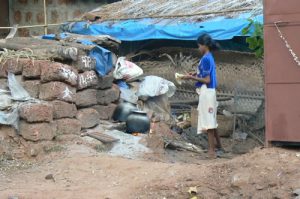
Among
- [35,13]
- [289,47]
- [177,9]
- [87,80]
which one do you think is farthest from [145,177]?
[35,13]

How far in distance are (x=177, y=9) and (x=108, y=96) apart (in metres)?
3.08

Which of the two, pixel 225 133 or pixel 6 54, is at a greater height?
pixel 6 54

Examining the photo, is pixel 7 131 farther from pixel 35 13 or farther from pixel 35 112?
pixel 35 13

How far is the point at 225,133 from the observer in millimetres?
10297

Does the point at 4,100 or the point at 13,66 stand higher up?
the point at 13,66

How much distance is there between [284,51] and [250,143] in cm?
372

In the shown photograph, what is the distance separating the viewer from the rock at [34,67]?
8.94 m

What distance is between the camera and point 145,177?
714 centimetres

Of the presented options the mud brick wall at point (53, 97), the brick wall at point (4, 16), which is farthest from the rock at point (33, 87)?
the brick wall at point (4, 16)

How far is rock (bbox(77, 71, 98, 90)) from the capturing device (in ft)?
30.9

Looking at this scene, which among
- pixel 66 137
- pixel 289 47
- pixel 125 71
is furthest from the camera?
pixel 125 71

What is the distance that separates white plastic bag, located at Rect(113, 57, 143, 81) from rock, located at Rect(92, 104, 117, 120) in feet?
2.09

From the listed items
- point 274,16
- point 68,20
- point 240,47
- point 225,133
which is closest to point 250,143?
point 225,133

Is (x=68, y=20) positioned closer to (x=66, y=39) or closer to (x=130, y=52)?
(x=130, y=52)
